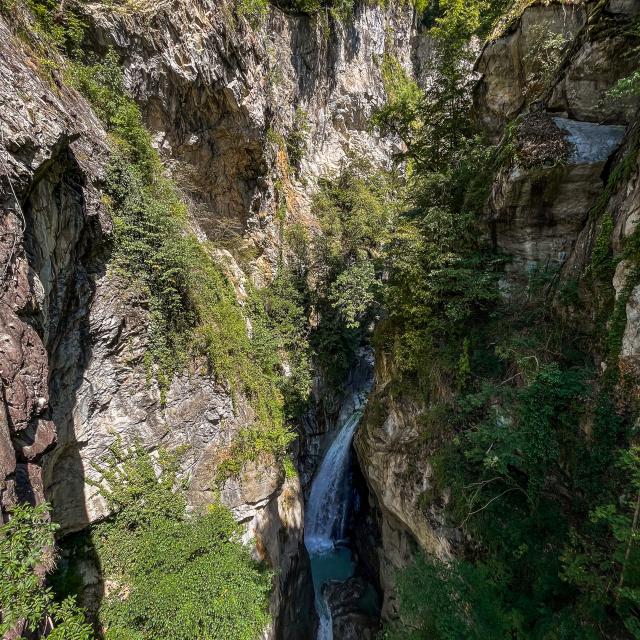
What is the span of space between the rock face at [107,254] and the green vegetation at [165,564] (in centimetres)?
37

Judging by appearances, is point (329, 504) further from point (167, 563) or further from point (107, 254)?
point (107, 254)

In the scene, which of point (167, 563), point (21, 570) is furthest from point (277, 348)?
point (21, 570)

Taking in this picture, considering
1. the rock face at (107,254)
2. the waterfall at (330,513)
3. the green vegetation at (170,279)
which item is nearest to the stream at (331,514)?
the waterfall at (330,513)

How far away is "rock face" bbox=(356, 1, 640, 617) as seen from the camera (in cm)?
558

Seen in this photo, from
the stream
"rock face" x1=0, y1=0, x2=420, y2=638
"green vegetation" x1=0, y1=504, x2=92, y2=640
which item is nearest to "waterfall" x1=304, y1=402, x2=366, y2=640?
the stream

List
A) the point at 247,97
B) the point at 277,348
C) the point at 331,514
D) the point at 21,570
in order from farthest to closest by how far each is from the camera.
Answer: the point at 331,514 < the point at 277,348 < the point at 247,97 < the point at 21,570

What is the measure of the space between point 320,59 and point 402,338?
18082 millimetres

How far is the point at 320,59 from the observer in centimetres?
1800

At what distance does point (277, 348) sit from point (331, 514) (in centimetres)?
764

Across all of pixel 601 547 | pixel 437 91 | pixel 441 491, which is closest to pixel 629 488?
pixel 601 547

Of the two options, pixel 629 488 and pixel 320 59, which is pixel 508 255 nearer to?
pixel 629 488

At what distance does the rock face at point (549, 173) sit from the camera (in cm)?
558

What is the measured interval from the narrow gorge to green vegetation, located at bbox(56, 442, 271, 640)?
0.04m

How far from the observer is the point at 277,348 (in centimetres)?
1212
